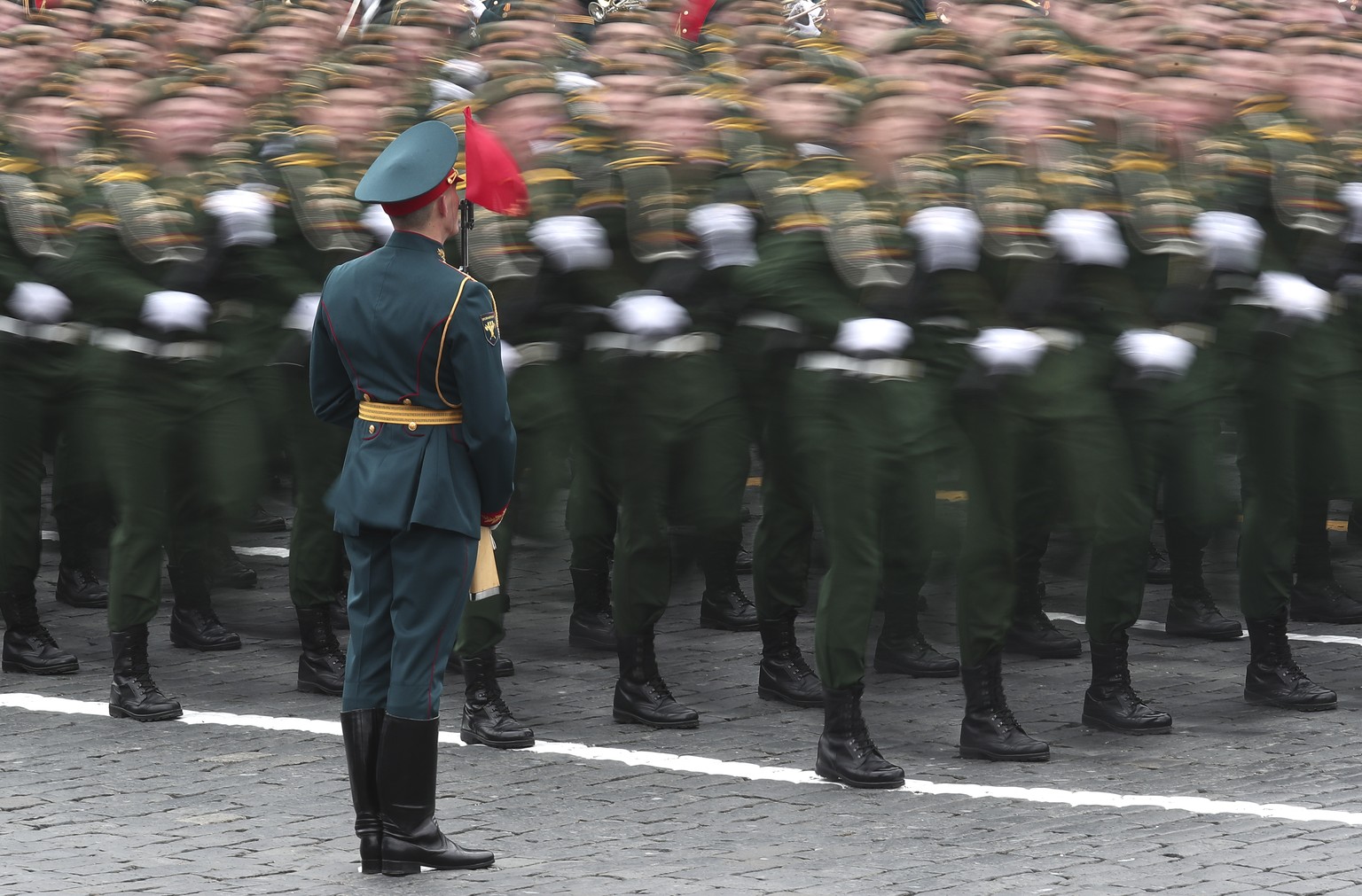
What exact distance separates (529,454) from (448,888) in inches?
78.0

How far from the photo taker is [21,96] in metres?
8.16

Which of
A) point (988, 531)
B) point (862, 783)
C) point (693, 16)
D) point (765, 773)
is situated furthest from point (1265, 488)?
point (693, 16)

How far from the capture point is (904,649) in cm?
763

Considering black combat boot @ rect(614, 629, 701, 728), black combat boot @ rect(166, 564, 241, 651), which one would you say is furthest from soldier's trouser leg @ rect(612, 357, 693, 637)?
black combat boot @ rect(166, 564, 241, 651)

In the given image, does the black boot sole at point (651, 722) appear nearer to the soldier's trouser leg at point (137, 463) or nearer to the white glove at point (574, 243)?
the white glove at point (574, 243)

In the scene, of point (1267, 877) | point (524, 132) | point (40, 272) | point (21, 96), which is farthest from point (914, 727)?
point (21, 96)

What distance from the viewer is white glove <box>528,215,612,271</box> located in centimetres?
667

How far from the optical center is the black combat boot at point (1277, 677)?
7012mm

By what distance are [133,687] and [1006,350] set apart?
314cm

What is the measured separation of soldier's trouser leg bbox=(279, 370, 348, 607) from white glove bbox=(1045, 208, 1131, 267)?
2.55 m

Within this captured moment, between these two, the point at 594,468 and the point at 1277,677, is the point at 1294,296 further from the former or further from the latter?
the point at 594,468

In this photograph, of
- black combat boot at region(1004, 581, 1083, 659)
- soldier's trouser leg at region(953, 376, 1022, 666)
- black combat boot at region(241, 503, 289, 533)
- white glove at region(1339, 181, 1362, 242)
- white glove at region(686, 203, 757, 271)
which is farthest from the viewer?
black combat boot at region(1004, 581, 1083, 659)

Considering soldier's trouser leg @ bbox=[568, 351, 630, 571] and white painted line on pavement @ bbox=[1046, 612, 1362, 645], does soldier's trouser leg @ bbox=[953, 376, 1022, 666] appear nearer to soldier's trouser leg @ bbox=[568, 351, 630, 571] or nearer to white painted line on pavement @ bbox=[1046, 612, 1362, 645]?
soldier's trouser leg @ bbox=[568, 351, 630, 571]

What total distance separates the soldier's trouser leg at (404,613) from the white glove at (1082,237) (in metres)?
2.17
